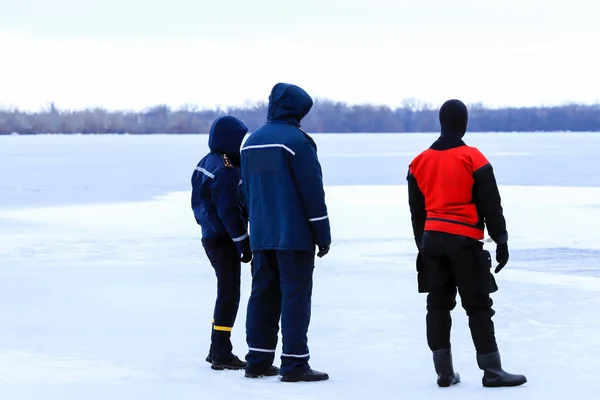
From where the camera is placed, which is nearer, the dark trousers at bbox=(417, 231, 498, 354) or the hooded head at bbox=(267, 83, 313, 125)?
the dark trousers at bbox=(417, 231, 498, 354)

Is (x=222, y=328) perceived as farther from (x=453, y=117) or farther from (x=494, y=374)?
(x=453, y=117)

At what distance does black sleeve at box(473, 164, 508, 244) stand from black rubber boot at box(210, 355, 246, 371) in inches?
→ 63.5

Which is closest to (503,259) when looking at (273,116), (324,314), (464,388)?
(464,388)

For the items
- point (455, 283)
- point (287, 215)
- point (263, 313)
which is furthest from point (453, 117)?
point (263, 313)

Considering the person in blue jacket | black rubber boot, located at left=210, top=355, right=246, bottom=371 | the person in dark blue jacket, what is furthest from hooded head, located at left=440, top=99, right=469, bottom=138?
black rubber boot, located at left=210, top=355, right=246, bottom=371

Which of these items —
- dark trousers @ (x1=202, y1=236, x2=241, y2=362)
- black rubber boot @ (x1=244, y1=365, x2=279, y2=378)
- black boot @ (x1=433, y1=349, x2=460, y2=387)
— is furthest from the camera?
dark trousers @ (x1=202, y1=236, x2=241, y2=362)

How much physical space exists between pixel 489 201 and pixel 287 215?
1033mm

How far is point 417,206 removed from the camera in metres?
5.16

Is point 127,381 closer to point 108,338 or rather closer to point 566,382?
point 108,338

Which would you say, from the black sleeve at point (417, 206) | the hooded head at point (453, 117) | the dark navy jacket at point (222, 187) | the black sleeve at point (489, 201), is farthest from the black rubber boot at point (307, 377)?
the hooded head at point (453, 117)

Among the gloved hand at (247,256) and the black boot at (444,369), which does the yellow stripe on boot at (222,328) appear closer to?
the gloved hand at (247,256)

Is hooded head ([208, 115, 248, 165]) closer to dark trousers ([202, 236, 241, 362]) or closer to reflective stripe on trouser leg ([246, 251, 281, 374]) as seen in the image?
dark trousers ([202, 236, 241, 362])

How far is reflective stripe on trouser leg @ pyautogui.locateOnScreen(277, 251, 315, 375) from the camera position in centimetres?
536

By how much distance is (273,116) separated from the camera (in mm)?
5398
